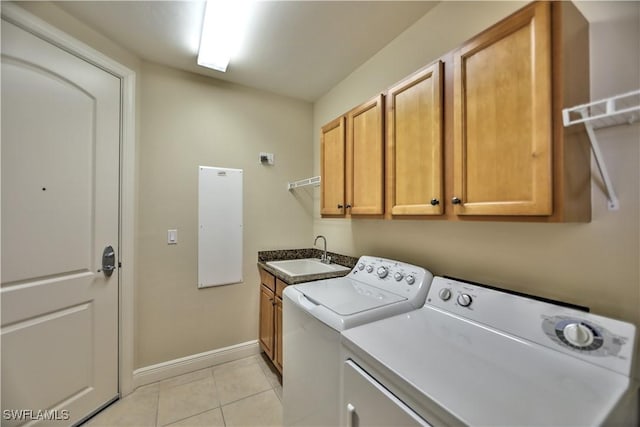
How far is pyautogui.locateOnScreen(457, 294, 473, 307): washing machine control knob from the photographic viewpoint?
115cm

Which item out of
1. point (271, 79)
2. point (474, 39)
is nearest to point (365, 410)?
point (474, 39)

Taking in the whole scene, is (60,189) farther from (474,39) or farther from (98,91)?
(474,39)

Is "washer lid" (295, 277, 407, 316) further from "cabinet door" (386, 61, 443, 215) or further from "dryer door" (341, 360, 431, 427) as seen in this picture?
"cabinet door" (386, 61, 443, 215)

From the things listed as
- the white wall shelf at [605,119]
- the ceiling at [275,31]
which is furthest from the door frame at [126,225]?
the white wall shelf at [605,119]

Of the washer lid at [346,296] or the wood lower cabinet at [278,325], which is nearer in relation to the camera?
the washer lid at [346,296]

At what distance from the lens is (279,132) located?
2.71 metres

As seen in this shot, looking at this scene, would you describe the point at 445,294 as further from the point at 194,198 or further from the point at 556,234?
the point at 194,198

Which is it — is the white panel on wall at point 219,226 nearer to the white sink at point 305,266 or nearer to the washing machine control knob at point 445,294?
the white sink at point 305,266

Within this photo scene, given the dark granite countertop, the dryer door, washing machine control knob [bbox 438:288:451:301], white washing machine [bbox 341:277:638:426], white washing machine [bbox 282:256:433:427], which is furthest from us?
the dark granite countertop

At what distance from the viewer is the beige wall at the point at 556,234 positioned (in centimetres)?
91

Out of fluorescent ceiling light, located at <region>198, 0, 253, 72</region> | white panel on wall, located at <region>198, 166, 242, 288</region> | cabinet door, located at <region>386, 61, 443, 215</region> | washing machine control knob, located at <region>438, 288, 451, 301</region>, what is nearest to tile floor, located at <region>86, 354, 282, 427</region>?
white panel on wall, located at <region>198, 166, 242, 288</region>

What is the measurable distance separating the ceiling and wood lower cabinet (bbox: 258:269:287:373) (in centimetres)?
182

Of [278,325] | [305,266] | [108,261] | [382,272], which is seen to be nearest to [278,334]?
[278,325]

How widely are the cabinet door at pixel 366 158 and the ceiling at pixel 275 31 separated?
0.58 metres
